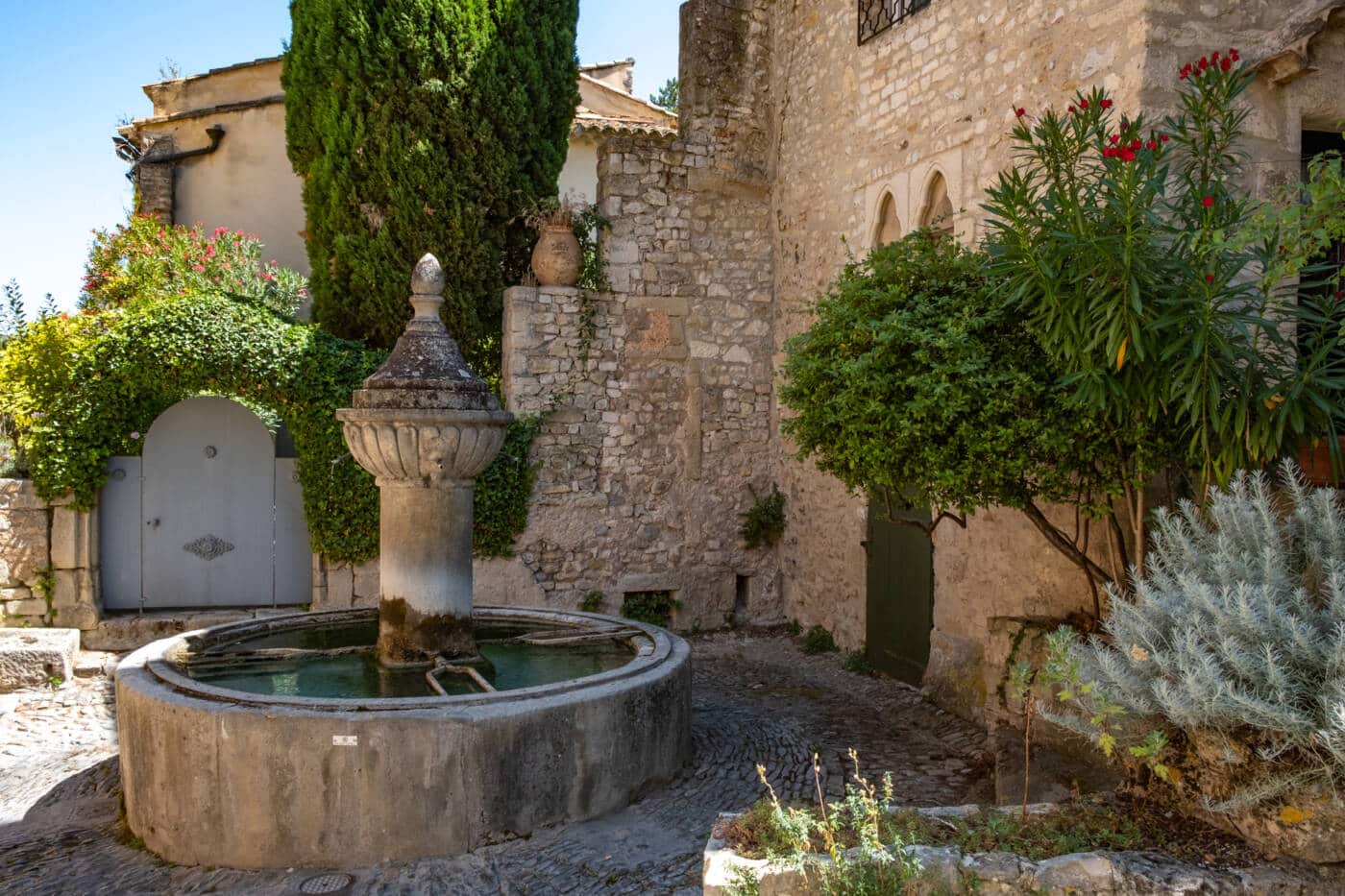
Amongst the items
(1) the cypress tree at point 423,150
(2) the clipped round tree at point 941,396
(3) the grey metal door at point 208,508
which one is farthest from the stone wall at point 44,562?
(2) the clipped round tree at point 941,396

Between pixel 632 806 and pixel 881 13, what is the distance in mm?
6605

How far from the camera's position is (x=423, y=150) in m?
9.85

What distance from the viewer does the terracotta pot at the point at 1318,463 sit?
5078mm

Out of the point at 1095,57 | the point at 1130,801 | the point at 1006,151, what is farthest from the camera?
the point at 1006,151

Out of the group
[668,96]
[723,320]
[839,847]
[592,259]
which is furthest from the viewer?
[668,96]

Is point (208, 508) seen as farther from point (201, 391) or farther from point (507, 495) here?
point (507, 495)

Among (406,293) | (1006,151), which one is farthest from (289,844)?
(406,293)

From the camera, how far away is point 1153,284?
14.3ft

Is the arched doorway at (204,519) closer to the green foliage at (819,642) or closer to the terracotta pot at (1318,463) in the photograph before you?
the green foliage at (819,642)

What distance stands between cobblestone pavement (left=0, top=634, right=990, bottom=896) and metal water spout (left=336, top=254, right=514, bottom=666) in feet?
4.62

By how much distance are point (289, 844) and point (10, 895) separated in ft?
3.88

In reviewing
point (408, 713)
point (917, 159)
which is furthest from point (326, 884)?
point (917, 159)

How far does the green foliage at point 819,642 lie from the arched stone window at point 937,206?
12.7 feet

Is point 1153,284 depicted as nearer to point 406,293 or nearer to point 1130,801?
point 1130,801
